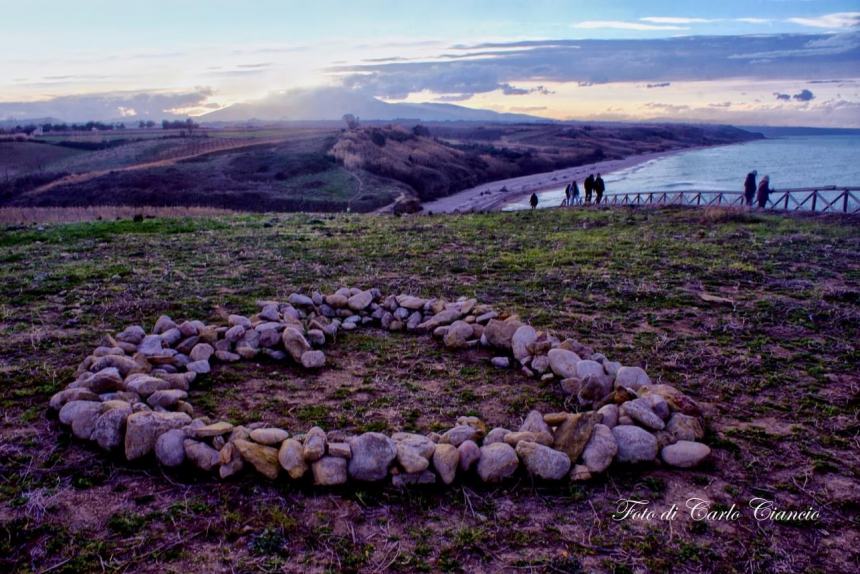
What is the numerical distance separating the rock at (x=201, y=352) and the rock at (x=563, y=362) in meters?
3.62

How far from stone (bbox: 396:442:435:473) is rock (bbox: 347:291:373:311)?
4048 mm

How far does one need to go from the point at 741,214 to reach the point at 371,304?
45.9 feet

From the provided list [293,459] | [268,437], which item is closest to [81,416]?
→ [268,437]

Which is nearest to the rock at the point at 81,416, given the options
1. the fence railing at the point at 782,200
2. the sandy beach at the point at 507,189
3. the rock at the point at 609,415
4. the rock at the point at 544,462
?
the rock at the point at 544,462

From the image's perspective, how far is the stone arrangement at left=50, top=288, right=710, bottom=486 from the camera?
4141mm

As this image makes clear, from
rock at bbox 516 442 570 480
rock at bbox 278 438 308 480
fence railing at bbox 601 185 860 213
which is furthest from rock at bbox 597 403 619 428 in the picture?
fence railing at bbox 601 185 860 213

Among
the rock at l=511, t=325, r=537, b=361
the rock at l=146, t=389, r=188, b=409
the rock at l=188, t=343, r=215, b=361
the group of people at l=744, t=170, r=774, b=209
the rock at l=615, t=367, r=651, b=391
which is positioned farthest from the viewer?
the group of people at l=744, t=170, r=774, b=209

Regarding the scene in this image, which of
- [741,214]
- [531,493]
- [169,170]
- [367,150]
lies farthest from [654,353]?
[367,150]

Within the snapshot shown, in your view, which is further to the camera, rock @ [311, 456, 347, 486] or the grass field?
rock @ [311, 456, 347, 486]

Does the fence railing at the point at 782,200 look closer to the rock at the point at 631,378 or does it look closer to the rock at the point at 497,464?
the rock at the point at 631,378

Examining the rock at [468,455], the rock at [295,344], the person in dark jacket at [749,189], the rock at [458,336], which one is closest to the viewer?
the rock at [468,455]

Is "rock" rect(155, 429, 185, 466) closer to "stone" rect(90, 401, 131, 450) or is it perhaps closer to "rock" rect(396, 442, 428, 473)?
"stone" rect(90, 401, 131, 450)

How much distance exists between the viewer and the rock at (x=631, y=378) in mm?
5383

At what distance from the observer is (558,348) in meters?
6.09
